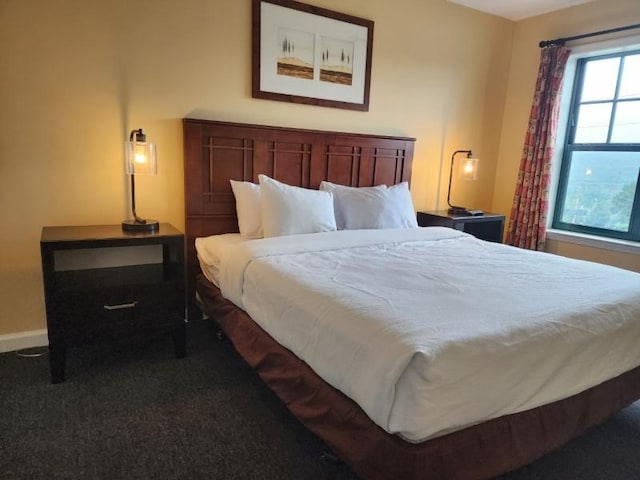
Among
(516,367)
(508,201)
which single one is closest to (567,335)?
(516,367)

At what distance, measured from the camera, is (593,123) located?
3.64 meters

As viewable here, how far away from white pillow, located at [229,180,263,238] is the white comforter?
16.1 inches

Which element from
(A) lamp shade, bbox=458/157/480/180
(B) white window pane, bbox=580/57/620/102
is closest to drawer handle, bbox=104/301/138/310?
(A) lamp shade, bbox=458/157/480/180

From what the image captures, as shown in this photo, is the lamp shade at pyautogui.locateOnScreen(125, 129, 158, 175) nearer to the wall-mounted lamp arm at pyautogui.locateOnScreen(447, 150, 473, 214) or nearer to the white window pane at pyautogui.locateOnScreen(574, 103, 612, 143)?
the wall-mounted lamp arm at pyautogui.locateOnScreen(447, 150, 473, 214)

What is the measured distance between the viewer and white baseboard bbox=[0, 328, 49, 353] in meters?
2.43

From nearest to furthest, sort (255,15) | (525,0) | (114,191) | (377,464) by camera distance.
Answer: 1. (377,464)
2. (114,191)
3. (255,15)
4. (525,0)

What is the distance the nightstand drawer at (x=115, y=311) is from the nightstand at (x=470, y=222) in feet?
7.42

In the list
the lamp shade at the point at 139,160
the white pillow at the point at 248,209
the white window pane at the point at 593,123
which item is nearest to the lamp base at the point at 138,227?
the lamp shade at the point at 139,160

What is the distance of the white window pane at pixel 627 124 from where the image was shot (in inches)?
132

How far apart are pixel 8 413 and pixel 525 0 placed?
4.55 metres

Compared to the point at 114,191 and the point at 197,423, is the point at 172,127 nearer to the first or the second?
the point at 114,191

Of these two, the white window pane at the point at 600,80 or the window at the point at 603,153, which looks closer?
the window at the point at 603,153

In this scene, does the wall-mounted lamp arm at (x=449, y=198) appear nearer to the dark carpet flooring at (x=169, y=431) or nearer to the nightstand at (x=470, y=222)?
the nightstand at (x=470, y=222)

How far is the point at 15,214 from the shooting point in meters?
2.37
